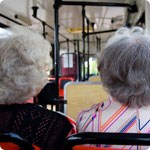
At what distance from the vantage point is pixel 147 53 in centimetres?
72

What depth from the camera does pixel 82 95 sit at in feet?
5.82

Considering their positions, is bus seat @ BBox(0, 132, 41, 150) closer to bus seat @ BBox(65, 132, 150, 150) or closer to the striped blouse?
bus seat @ BBox(65, 132, 150, 150)

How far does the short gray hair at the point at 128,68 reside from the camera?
726mm

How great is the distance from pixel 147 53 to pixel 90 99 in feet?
3.67

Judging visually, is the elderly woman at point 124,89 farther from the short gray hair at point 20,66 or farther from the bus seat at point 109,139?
the short gray hair at point 20,66

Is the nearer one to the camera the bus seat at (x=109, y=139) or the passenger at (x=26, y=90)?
the bus seat at (x=109, y=139)

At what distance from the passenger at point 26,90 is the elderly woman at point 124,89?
14cm

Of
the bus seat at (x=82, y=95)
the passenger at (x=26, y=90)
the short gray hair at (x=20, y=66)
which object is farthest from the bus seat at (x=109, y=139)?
the bus seat at (x=82, y=95)

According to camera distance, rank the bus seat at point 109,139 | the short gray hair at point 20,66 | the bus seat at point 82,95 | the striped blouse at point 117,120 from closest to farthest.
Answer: the bus seat at point 109,139 → the striped blouse at point 117,120 → the short gray hair at point 20,66 → the bus seat at point 82,95

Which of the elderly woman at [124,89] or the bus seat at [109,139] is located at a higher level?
the elderly woman at [124,89]

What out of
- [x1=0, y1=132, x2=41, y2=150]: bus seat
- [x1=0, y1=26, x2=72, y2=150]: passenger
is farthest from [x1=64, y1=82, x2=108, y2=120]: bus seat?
[x1=0, y1=132, x2=41, y2=150]: bus seat

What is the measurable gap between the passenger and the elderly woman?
0.14m

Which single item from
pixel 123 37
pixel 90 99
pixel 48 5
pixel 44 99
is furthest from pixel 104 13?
pixel 123 37

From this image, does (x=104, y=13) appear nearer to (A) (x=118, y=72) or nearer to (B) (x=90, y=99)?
(B) (x=90, y=99)
